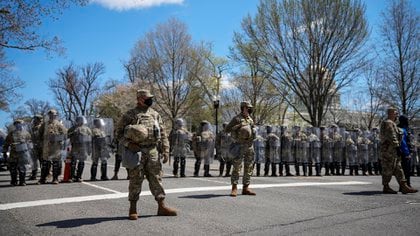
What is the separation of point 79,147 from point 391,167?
9.06m

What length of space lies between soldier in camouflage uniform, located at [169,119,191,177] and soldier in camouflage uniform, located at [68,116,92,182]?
326 cm

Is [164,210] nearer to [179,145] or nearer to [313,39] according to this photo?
[179,145]

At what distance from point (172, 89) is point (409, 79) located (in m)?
21.3

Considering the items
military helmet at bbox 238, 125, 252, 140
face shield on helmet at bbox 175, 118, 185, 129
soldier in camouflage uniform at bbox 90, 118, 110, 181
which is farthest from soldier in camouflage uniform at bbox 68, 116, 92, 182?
military helmet at bbox 238, 125, 252, 140

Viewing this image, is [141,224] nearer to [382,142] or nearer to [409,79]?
[382,142]

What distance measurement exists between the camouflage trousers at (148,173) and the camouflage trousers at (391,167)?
609cm

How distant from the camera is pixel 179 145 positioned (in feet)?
45.8

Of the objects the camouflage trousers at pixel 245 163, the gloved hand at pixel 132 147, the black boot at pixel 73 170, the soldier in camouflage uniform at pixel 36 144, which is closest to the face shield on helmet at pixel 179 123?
the black boot at pixel 73 170

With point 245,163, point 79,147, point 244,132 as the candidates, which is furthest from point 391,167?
point 79,147

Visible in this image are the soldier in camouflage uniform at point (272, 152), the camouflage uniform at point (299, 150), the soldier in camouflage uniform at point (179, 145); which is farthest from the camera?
the camouflage uniform at point (299, 150)

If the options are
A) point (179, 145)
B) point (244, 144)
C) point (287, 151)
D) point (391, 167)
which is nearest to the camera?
point (244, 144)

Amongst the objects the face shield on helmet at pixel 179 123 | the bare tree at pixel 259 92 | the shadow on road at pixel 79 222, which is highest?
the bare tree at pixel 259 92

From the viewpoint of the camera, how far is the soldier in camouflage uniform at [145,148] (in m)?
5.90

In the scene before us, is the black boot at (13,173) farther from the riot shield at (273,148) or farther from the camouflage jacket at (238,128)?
the riot shield at (273,148)
